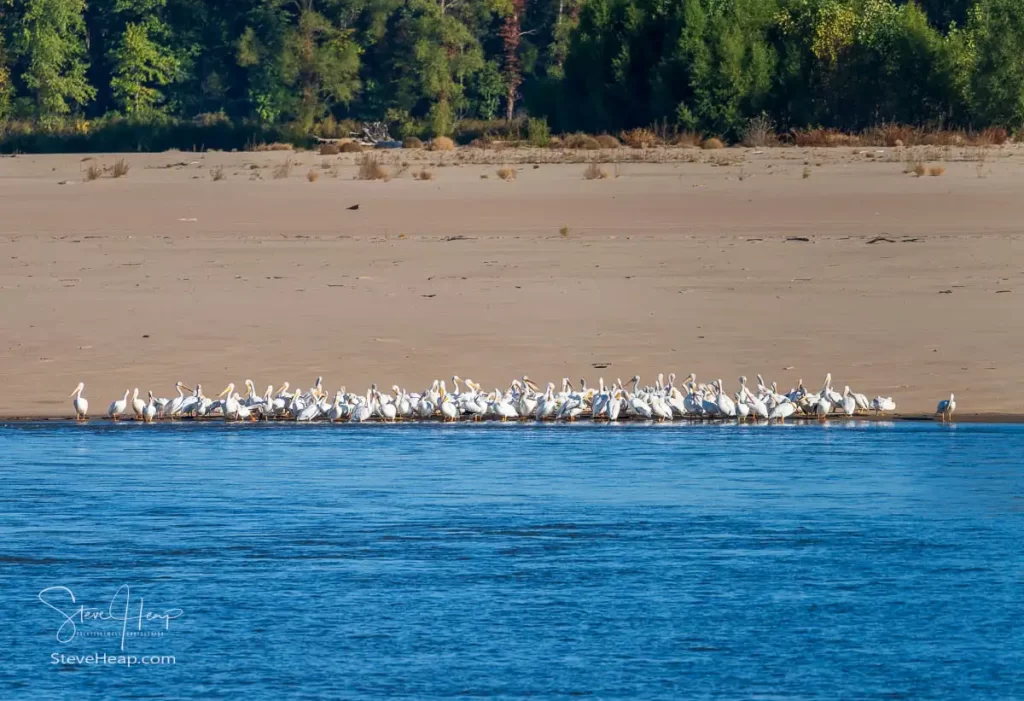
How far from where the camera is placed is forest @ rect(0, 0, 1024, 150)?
3450 cm

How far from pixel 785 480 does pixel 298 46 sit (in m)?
42.9

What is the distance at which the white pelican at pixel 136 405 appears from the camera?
14.0m

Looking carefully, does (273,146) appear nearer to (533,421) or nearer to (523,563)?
(533,421)

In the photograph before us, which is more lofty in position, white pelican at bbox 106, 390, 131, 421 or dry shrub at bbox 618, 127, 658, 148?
dry shrub at bbox 618, 127, 658, 148

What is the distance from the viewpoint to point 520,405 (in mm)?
13914

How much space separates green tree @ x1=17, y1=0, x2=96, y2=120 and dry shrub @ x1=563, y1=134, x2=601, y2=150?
23.3 m

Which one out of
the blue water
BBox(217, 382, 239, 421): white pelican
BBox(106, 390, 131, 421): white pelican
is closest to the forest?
BBox(217, 382, 239, 421): white pelican

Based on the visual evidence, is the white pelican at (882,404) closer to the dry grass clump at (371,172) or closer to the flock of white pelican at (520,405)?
the flock of white pelican at (520,405)

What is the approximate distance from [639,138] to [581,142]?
1.07 metres

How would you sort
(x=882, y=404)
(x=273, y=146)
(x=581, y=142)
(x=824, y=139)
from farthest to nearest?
(x=273, y=146)
(x=581, y=142)
(x=824, y=139)
(x=882, y=404)

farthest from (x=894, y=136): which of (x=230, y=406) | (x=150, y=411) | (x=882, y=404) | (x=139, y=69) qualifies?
(x=139, y=69)

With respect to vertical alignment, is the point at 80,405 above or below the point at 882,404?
below

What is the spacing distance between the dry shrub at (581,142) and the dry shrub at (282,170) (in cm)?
517

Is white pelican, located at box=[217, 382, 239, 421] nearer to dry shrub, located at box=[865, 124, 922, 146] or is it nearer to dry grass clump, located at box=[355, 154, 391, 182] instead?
dry grass clump, located at box=[355, 154, 391, 182]
